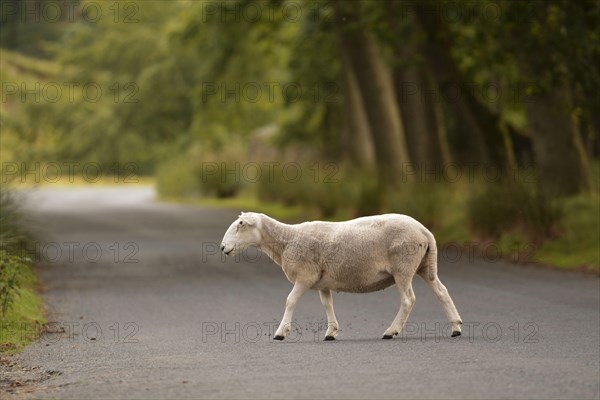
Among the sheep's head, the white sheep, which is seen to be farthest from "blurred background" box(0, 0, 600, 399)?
the sheep's head

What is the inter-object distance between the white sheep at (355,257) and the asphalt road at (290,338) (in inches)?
14.4

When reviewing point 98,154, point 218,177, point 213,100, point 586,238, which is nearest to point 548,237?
point 586,238

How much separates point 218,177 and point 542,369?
4407 centimetres

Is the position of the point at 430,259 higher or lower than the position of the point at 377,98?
lower

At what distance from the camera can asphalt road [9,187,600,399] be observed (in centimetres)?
979

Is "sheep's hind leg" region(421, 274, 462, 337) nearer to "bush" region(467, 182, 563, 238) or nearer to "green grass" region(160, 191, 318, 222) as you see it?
"bush" region(467, 182, 563, 238)

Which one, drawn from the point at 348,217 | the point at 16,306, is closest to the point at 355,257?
the point at 16,306

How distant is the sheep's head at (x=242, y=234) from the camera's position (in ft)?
40.1

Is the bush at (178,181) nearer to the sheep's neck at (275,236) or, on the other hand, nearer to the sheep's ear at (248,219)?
the sheep's neck at (275,236)

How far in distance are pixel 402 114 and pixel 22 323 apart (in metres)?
23.1

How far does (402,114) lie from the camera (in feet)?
121

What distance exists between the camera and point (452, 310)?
12.4 meters

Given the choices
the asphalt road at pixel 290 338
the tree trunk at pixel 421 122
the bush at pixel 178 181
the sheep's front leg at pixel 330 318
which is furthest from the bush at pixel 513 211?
the bush at pixel 178 181

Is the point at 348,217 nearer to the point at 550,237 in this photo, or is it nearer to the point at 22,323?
the point at 550,237
